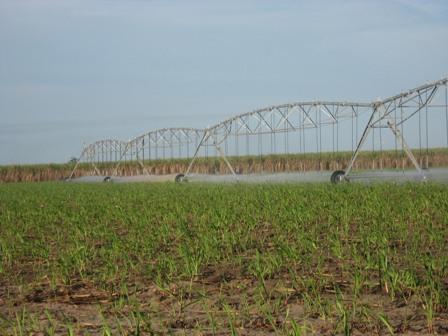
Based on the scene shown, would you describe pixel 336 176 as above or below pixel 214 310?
above

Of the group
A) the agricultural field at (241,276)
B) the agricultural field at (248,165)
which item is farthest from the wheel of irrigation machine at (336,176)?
the agricultural field at (248,165)

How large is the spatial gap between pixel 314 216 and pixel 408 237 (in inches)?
84.4

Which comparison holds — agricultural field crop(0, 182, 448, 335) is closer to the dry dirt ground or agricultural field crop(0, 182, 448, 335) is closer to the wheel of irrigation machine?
→ the dry dirt ground

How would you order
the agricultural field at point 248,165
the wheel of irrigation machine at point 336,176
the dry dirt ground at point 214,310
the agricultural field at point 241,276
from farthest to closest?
the agricultural field at point 248,165
the wheel of irrigation machine at point 336,176
the agricultural field at point 241,276
the dry dirt ground at point 214,310

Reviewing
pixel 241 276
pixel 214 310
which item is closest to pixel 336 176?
pixel 241 276

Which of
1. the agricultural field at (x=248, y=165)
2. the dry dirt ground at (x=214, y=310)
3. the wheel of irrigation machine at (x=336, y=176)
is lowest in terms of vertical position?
the dry dirt ground at (x=214, y=310)

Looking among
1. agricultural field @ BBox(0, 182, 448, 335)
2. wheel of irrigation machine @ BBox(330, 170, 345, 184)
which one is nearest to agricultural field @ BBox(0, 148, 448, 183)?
wheel of irrigation machine @ BBox(330, 170, 345, 184)

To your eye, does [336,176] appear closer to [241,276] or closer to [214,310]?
[241,276]

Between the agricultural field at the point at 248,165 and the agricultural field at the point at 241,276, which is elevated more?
the agricultural field at the point at 248,165

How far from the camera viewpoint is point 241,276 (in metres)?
5.71

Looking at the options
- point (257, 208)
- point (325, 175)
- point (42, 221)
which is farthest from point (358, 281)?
point (325, 175)

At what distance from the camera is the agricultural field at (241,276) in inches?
166

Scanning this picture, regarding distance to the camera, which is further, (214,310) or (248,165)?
(248,165)

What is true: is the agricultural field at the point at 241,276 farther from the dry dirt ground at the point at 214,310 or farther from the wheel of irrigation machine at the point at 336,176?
the wheel of irrigation machine at the point at 336,176
